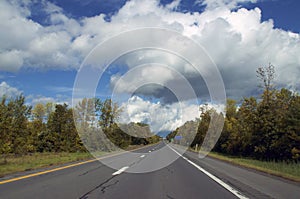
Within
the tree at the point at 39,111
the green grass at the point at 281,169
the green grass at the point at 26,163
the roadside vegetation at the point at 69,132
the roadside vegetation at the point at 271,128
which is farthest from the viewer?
the tree at the point at 39,111

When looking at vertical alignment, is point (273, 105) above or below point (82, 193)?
above

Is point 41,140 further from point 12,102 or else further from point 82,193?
point 82,193

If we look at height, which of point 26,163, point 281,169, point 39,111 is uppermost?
point 39,111

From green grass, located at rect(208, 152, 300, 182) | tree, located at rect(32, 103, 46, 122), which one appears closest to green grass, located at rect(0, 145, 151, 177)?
green grass, located at rect(208, 152, 300, 182)

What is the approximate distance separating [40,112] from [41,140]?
27974 millimetres

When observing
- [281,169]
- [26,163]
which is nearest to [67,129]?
[26,163]

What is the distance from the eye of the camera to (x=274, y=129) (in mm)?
28359

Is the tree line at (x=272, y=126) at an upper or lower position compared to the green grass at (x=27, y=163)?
upper

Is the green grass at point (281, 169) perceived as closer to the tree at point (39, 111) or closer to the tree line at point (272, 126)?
the tree line at point (272, 126)

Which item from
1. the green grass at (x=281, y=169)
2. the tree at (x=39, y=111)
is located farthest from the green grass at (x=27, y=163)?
the tree at (x=39, y=111)


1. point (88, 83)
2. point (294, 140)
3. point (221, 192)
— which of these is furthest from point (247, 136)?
point (221, 192)

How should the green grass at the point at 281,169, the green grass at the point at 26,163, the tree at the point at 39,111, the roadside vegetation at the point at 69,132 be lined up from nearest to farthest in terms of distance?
the green grass at the point at 281,169, the green grass at the point at 26,163, the roadside vegetation at the point at 69,132, the tree at the point at 39,111

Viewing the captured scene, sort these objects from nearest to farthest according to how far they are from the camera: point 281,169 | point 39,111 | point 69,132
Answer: point 281,169, point 69,132, point 39,111

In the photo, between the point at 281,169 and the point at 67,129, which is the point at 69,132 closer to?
the point at 67,129
